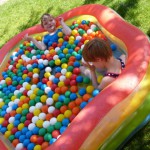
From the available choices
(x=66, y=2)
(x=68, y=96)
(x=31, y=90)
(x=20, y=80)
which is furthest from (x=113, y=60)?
(x=66, y=2)

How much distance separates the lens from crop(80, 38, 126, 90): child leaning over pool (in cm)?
272

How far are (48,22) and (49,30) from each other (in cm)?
13

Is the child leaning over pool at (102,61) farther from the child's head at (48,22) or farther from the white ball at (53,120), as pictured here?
the child's head at (48,22)

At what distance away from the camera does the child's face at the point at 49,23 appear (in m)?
3.96

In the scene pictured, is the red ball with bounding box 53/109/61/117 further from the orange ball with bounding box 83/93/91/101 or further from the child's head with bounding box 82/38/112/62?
the child's head with bounding box 82/38/112/62

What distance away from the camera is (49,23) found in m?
4.02

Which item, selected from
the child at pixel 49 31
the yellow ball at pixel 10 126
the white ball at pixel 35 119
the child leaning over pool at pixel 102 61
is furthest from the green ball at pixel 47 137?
the child at pixel 49 31

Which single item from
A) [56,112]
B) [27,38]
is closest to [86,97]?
[56,112]

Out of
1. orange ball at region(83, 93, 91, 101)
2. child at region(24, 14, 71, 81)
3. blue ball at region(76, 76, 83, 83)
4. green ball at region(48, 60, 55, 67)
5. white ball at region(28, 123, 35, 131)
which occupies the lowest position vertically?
white ball at region(28, 123, 35, 131)

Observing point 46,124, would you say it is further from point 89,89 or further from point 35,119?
point 89,89

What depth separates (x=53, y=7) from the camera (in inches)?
222

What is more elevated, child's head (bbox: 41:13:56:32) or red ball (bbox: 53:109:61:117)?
child's head (bbox: 41:13:56:32)

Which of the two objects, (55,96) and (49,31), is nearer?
(55,96)

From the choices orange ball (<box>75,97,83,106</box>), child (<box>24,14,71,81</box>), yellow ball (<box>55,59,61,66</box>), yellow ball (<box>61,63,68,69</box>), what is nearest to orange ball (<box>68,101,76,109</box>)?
orange ball (<box>75,97,83,106</box>)
